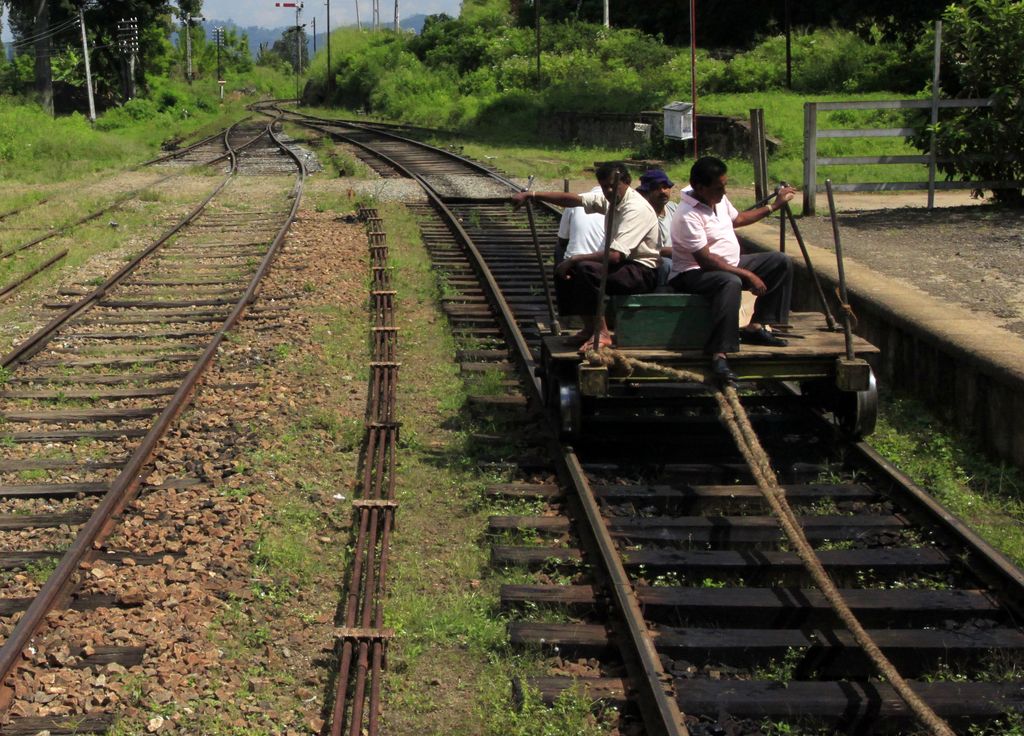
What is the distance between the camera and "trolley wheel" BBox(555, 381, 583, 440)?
7.02 m

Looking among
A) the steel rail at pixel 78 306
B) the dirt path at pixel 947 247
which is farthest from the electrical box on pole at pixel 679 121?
the steel rail at pixel 78 306

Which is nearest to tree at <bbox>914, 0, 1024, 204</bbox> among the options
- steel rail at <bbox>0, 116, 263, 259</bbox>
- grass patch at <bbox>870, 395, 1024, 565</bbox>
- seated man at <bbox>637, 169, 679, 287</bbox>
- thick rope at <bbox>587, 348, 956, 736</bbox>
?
grass patch at <bbox>870, 395, 1024, 565</bbox>

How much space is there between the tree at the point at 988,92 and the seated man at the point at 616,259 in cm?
857

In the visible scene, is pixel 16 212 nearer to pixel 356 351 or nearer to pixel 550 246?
pixel 550 246

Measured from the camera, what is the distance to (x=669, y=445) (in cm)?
735

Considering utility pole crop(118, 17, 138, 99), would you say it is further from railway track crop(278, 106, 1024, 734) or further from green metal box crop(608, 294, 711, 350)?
green metal box crop(608, 294, 711, 350)

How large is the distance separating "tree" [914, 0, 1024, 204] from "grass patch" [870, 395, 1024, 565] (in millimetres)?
7343

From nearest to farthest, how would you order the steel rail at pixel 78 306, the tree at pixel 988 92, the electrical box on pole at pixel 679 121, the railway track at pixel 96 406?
the railway track at pixel 96 406, the steel rail at pixel 78 306, the tree at pixel 988 92, the electrical box on pole at pixel 679 121

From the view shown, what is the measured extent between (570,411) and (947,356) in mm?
2757

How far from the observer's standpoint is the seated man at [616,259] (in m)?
7.30

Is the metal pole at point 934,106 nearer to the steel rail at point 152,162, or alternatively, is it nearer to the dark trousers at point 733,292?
the dark trousers at point 733,292

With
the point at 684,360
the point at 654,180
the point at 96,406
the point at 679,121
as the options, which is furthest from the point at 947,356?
the point at 679,121

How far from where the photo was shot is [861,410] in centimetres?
702

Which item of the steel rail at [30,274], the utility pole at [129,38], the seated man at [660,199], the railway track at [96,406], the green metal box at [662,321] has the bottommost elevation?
the railway track at [96,406]
